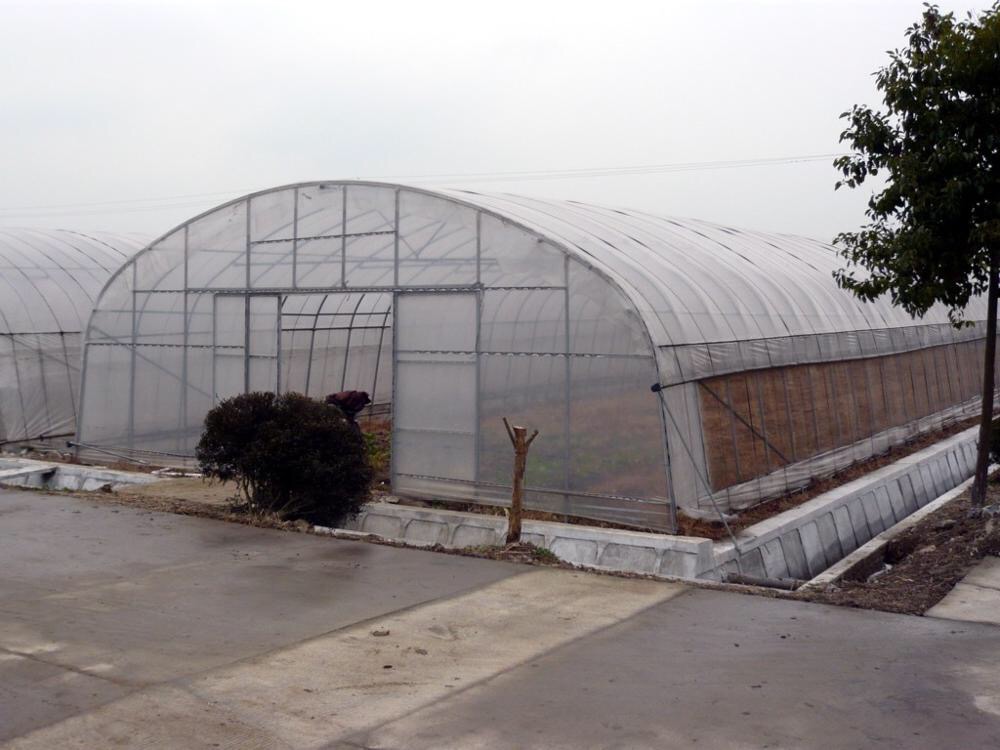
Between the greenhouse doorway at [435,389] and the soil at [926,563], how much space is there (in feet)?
16.3

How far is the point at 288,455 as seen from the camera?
1186 centimetres

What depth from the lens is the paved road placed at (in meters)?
5.85

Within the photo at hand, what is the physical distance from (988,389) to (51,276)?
18.3m

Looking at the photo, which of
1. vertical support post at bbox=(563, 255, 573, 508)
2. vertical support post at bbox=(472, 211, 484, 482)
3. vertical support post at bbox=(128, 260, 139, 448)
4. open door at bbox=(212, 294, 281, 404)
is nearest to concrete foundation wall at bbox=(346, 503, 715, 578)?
vertical support post at bbox=(563, 255, 573, 508)

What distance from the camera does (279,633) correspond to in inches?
306

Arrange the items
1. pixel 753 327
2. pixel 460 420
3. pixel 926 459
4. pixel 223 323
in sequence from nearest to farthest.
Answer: pixel 460 420, pixel 753 327, pixel 223 323, pixel 926 459

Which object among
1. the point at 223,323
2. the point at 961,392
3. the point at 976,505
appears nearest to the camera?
the point at 976,505

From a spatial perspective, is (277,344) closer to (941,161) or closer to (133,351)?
(133,351)

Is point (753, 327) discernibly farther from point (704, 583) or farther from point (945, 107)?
point (704, 583)

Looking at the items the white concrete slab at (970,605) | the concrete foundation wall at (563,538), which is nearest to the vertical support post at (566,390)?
the concrete foundation wall at (563,538)

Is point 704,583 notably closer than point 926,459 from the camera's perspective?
Yes

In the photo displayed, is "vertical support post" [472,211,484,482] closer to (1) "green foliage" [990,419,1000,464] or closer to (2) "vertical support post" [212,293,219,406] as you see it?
(2) "vertical support post" [212,293,219,406]

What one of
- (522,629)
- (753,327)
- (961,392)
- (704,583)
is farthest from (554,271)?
(961,392)

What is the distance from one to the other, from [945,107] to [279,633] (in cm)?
874
